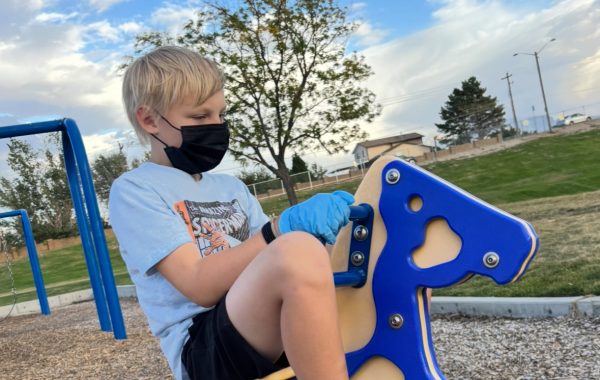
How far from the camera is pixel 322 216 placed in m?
1.20

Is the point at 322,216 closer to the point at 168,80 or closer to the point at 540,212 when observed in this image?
the point at 168,80

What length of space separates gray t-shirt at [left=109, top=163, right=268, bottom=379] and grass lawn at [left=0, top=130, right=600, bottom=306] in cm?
237

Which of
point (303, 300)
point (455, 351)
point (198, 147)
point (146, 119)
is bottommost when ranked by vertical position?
point (455, 351)

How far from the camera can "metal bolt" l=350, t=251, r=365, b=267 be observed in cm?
131

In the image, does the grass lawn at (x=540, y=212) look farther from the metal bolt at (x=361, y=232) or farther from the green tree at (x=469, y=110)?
the green tree at (x=469, y=110)

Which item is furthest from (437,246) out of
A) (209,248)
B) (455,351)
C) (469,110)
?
(469,110)

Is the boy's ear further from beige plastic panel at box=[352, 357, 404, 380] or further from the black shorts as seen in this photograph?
beige plastic panel at box=[352, 357, 404, 380]

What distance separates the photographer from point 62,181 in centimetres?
1347

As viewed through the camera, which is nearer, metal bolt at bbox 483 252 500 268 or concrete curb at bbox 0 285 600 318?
metal bolt at bbox 483 252 500 268

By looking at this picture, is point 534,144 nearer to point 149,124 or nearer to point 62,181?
point 62,181

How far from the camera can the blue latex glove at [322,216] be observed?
1194 mm

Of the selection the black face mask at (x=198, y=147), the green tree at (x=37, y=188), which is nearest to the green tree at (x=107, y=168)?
the green tree at (x=37, y=188)

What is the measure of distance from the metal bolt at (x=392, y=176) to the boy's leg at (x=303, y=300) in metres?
0.24

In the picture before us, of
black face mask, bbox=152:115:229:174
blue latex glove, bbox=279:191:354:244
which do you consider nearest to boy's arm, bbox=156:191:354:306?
blue latex glove, bbox=279:191:354:244
